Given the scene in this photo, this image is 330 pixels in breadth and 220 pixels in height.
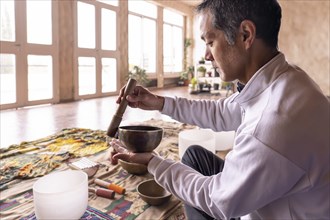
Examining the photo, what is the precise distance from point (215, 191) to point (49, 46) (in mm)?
5031

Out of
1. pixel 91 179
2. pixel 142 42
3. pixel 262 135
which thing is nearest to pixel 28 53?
pixel 91 179

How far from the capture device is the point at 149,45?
841cm

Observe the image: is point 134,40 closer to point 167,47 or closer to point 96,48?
point 96,48

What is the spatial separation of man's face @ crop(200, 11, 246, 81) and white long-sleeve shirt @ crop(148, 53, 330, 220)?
71mm

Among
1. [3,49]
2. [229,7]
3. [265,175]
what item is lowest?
[265,175]

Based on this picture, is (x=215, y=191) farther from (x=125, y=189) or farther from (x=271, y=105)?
(x=125, y=189)

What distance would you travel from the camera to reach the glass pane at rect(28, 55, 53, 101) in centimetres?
478

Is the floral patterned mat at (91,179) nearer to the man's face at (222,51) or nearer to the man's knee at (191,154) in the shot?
the man's knee at (191,154)

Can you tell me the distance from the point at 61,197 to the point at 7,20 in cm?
422

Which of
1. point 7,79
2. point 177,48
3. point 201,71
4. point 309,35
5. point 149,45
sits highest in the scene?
point 177,48

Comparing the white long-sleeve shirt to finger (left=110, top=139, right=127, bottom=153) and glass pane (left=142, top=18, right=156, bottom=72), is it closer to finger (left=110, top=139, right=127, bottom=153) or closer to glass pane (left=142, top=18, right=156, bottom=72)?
finger (left=110, top=139, right=127, bottom=153)

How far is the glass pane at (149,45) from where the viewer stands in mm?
8148

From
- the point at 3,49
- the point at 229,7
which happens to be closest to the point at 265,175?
the point at 229,7

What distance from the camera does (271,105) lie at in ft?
1.85
